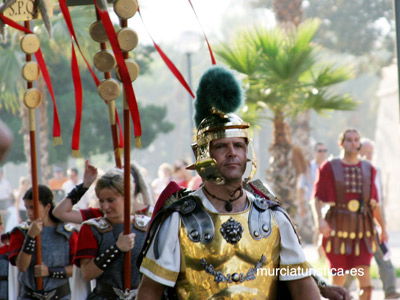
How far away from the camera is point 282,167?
15.7 metres

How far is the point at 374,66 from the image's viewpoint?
4256 cm

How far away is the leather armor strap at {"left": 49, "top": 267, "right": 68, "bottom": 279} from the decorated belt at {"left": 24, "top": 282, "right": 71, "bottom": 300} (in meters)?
0.08

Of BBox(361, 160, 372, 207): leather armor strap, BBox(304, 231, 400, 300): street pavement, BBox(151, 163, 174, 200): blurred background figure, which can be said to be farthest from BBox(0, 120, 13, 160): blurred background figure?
BBox(151, 163, 174, 200): blurred background figure

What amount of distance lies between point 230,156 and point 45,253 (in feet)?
9.65

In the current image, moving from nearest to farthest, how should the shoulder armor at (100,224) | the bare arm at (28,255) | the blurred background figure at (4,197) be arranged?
1. the shoulder armor at (100,224)
2. the bare arm at (28,255)
3. the blurred background figure at (4,197)

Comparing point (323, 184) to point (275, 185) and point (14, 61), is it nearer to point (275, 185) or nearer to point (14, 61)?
point (275, 185)

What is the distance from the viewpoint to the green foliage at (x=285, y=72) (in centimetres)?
1441

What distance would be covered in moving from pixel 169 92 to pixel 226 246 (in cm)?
6722

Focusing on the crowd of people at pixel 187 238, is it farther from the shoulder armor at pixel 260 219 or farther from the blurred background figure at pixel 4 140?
the blurred background figure at pixel 4 140

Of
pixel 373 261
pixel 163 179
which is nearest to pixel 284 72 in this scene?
pixel 163 179

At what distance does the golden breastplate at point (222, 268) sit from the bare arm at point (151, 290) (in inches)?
3.6

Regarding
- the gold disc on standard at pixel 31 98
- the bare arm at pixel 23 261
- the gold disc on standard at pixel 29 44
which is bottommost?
the bare arm at pixel 23 261

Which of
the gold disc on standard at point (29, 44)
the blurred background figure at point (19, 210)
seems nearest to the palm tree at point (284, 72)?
the blurred background figure at point (19, 210)

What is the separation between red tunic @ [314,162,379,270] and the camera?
978 centimetres
